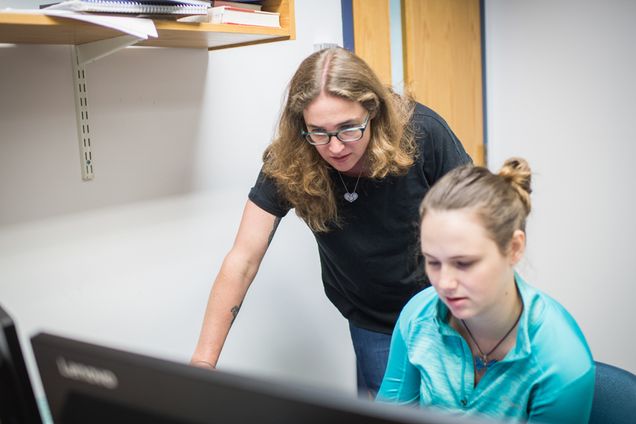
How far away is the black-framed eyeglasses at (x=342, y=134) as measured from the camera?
1442mm

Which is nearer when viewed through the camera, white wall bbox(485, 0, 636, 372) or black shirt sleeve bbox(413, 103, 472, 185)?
black shirt sleeve bbox(413, 103, 472, 185)

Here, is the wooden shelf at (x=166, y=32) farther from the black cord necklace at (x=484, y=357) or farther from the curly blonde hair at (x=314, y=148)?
the black cord necklace at (x=484, y=357)

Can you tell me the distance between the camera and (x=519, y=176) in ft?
4.16

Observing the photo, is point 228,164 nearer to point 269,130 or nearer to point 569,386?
point 269,130

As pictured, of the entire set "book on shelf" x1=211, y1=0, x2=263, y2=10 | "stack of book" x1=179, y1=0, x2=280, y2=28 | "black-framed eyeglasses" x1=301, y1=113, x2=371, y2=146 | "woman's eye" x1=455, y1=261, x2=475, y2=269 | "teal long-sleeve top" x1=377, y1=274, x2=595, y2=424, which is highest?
"book on shelf" x1=211, y1=0, x2=263, y2=10

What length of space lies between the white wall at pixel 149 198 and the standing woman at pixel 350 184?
0.27 meters

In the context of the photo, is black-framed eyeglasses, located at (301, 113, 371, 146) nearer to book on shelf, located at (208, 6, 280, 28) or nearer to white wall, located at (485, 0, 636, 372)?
book on shelf, located at (208, 6, 280, 28)

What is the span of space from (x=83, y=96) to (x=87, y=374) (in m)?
1.17

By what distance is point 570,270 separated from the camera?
3029 mm

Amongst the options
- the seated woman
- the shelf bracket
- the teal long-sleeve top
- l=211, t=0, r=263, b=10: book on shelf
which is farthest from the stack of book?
the teal long-sleeve top

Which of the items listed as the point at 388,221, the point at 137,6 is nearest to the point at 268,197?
the point at 388,221

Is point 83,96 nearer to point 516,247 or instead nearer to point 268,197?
point 268,197

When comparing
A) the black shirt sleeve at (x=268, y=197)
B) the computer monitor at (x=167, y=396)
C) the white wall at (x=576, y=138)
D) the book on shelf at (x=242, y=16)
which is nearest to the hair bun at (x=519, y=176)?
the black shirt sleeve at (x=268, y=197)

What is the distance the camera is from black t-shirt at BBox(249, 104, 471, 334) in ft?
5.41
